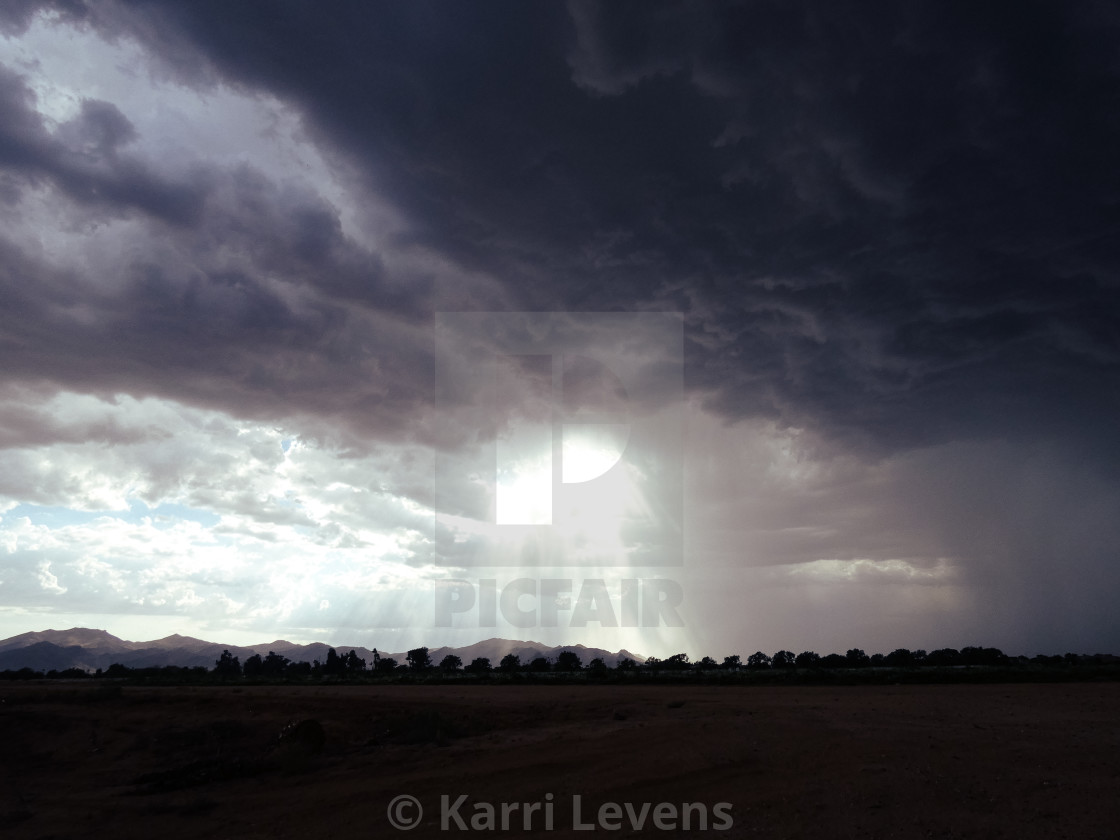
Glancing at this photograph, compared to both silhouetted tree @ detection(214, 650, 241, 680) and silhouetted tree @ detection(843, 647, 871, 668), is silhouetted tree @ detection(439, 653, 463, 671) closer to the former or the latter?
silhouetted tree @ detection(214, 650, 241, 680)

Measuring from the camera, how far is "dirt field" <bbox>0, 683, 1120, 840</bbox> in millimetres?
11156

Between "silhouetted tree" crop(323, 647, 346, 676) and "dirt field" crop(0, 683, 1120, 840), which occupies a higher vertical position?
"dirt field" crop(0, 683, 1120, 840)

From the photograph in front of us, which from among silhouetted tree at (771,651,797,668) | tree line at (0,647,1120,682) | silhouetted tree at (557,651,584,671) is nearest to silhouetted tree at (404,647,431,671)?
tree line at (0,647,1120,682)

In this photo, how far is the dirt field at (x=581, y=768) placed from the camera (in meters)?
11.2

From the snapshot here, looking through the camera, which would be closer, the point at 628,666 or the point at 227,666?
the point at 628,666

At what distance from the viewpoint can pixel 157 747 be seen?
757 inches

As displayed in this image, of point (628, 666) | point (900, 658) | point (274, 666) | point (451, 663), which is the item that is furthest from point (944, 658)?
point (274, 666)

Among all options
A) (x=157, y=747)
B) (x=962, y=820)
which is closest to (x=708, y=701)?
(x=962, y=820)

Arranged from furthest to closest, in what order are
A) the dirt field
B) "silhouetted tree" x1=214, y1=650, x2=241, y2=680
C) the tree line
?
"silhouetted tree" x1=214, y1=650, x2=241, y2=680 → the tree line → the dirt field

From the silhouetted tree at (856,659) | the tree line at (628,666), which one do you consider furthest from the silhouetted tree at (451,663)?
the silhouetted tree at (856,659)

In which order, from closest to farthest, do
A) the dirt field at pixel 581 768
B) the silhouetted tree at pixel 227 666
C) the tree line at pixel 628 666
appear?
the dirt field at pixel 581 768 < the tree line at pixel 628 666 < the silhouetted tree at pixel 227 666

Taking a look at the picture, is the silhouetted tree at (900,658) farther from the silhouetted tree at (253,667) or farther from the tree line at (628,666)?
the silhouetted tree at (253,667)

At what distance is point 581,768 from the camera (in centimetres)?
1435

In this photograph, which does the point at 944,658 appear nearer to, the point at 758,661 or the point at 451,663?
the point at 758,661
